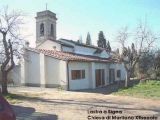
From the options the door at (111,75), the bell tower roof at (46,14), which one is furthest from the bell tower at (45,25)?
the door at (111,75)

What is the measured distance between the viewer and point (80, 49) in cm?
3897

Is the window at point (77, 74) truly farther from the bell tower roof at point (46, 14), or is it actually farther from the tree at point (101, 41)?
the tree at point (101, 41)

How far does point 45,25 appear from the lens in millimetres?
43906

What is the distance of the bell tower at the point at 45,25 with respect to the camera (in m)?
43.5

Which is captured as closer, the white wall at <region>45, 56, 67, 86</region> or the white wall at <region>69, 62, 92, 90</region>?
the white wall at <region>45, 56, 67, 86</region>

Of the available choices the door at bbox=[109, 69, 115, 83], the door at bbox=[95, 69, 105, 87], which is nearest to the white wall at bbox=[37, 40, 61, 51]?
the door at bbox=[95, 69, 105, 87]

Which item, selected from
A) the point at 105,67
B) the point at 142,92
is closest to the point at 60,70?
the point at 142,92

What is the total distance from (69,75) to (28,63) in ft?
17.2

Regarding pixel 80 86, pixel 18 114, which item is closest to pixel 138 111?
pixel 18 114

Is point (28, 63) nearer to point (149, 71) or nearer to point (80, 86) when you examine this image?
point (80, 86)

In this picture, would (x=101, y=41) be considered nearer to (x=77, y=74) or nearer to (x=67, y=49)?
(x=67, y=49)

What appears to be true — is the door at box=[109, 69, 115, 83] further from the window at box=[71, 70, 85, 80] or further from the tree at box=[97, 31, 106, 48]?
the tree at box=[97, 31, 106, 48]

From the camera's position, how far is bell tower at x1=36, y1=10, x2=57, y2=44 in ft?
143

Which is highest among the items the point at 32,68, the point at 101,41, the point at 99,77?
the point at 101,41
